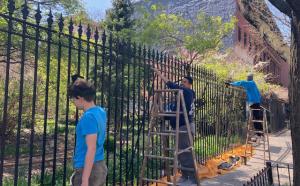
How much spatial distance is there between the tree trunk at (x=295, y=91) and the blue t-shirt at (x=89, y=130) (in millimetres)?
3252

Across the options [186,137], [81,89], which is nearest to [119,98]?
[186,137]

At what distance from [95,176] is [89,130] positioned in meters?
0.64

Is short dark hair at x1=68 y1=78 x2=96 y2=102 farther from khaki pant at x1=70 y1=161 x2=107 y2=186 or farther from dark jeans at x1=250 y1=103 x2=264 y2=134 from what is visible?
dark jeans at x1=250 y1=103 x2=264 y2=134

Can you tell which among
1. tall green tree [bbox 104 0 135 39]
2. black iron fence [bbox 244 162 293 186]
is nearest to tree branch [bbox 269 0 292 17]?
black iron fence [bbox 244 162 293 186]

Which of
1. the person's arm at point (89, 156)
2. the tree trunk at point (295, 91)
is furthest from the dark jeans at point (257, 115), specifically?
the person's arm at point (89, 156)

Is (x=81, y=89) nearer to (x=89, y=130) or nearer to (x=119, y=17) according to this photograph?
(x=89, y=130)

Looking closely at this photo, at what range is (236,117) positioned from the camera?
14.4 m

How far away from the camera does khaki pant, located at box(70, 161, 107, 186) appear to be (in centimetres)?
370

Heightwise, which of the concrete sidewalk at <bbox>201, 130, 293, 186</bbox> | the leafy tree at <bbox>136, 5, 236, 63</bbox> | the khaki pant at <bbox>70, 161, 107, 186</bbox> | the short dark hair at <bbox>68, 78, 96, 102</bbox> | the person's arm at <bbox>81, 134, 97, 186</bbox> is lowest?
the concrete sidewalk at <bbox>201, 130, 293, 186</bbox>

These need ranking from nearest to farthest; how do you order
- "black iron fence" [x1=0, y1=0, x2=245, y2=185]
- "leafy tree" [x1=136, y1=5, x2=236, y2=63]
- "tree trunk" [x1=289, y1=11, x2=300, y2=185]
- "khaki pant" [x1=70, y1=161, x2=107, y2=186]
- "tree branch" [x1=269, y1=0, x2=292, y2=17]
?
"khaki pant" [x1=70, y1=161, x2=107, y2=186] < "tree trunk" [x1=289, y1=11, x2=300, y2=185] < "tree branch" [x1=269, y1=0, x2=292, y2=17] < "black iron fence" [x1=0, y1=0, x2=245, y2=185] < "leafy tree" [x1=136, y1=5, x2=236, y2=63]

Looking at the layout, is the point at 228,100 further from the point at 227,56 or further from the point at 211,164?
the point at 227,56

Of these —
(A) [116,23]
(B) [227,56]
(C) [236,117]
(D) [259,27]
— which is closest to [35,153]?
(C) [236,117]

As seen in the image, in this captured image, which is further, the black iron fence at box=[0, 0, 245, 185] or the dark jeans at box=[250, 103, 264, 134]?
the dark jeans at box=[250, 103, 264, 134]

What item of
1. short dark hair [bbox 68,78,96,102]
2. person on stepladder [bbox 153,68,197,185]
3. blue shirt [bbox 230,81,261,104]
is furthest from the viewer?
blue shirt [bbox 230,81,261,104]
